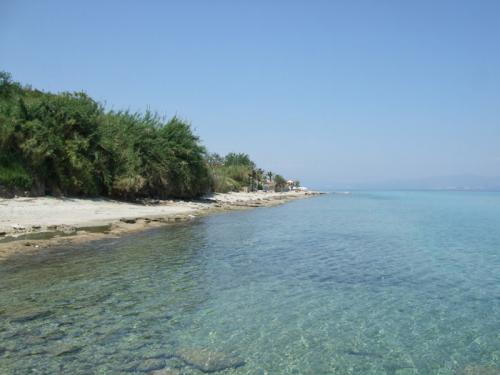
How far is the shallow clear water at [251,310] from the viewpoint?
22.3 ft

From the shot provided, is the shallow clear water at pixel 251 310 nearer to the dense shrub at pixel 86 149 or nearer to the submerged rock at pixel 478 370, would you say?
the submerged rock at pixel 478 370

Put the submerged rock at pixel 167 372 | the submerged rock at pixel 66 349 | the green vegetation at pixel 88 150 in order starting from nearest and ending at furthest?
the submerged rock at pixel 167 372, the submerged rock at pixel 66 349, the green vegetation at pixel 88 150

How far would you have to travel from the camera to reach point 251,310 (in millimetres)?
9359

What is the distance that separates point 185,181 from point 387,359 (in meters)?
36.8

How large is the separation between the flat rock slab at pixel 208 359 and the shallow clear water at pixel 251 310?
0.13 m

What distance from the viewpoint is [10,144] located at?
28.3 meters

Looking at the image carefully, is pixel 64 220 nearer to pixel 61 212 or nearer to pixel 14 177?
pixel 61 212

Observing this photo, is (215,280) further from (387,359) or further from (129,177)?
(129,177)

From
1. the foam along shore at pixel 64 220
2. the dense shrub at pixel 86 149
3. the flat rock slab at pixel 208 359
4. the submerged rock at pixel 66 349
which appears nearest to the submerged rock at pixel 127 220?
the foam along shore at pixel 64 220

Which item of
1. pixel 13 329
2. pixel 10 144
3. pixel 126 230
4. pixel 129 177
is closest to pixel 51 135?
pixel 10 144

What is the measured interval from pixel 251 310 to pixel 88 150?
27.0 m

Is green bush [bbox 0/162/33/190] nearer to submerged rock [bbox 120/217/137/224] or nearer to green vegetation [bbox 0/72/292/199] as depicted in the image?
green vegetation [bbox 0/72/292/199]

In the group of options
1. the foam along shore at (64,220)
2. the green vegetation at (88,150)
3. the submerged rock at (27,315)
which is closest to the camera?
the submerged rock at (27,315)

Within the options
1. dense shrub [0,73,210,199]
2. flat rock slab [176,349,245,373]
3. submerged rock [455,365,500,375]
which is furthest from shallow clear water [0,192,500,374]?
dense shrub [0,73,210,199]
